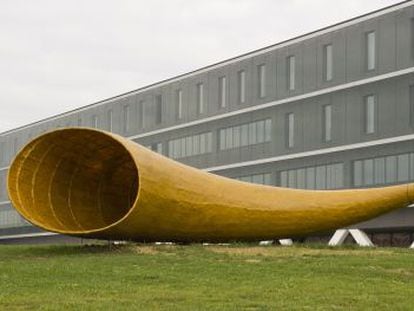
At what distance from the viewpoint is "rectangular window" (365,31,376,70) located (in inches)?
1714

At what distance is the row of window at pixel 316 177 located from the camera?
45062mm

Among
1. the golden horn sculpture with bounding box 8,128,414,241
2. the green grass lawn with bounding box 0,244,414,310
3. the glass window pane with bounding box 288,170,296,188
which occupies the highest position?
the glass window pane with bounding box 288,170,296,188

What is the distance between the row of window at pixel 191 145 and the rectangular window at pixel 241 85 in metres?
3.94

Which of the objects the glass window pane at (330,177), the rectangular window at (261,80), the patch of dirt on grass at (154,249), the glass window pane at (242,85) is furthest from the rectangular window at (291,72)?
the patch of dirt on grass at (154,249)

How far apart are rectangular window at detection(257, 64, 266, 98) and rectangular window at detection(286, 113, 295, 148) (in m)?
2.88

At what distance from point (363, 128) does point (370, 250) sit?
73.5 feet

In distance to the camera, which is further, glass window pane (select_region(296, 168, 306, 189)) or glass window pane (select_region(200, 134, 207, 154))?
glass window pane (select_region(200, 134, 207, 154))

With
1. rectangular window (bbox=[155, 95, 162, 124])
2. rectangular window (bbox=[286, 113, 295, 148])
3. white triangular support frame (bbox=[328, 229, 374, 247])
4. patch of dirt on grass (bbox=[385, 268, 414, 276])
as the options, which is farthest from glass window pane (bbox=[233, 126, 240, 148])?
patch of dirt on grass (bbox=[385, 268, 414, 276])

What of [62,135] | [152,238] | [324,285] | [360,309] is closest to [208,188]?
[152,238]

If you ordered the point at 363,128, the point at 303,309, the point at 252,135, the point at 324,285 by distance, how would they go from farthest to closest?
the point at 252,135 < the point at 363,128 < the point at 324,285 < the point at 303,309

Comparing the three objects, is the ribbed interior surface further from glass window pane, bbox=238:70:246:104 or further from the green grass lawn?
glass window pane, bbox=238:70:246:104

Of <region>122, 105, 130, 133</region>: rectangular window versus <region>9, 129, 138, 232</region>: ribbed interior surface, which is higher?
<region>122, 105, 130, 133</region>: rectangular window

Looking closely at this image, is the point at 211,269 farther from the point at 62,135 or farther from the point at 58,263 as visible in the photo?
the point at 62,135

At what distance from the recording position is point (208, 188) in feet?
72.3
